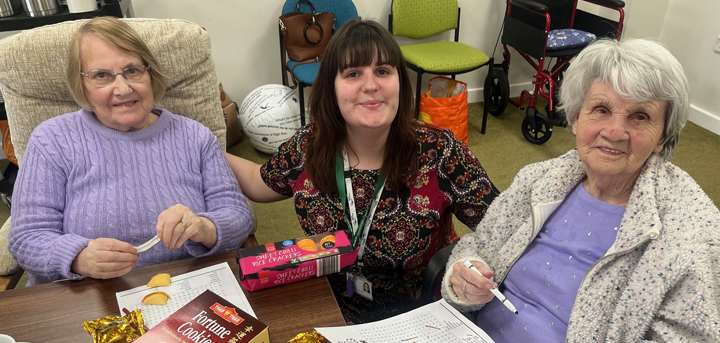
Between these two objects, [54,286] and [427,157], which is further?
[427,157]

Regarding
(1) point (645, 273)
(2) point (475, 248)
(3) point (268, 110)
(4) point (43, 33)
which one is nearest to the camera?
(1) point (645, 273)

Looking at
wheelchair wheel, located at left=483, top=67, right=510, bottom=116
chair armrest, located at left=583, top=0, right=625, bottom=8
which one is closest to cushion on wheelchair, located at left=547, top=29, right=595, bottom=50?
chair armrest, located at left=583, top=0, right=625, bottom=8

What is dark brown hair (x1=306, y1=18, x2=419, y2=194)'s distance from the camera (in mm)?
1229

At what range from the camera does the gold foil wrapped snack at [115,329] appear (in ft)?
2.70

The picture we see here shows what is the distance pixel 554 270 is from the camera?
1.13 meters

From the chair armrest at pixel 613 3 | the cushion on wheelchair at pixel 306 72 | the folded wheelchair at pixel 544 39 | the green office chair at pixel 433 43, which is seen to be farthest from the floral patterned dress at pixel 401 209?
the chair armrest at pixel 613 3

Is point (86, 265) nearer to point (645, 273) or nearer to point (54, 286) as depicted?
point (54, 286)

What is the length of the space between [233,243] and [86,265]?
349mm

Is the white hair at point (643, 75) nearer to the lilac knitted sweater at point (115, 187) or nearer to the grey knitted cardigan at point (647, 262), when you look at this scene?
the grey knitted cardigan at point (647, 262)

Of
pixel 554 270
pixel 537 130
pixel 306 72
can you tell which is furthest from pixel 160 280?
pixel 537 130

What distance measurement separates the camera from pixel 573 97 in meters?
1.12

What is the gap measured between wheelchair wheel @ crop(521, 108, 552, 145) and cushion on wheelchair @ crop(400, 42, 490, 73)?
21.8 inches

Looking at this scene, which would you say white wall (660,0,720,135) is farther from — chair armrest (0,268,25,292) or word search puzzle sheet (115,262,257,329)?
chair armrest (0,268,25,292)

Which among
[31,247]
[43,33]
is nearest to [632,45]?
[31,247]
